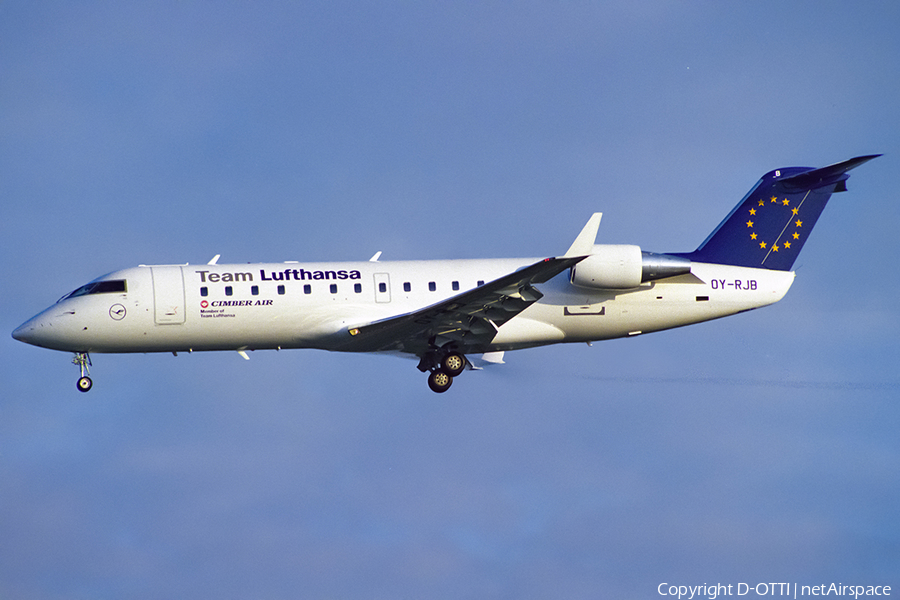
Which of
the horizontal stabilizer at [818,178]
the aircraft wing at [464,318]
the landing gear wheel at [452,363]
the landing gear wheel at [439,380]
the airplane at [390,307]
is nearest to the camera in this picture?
the aircraft wing at [464,318]

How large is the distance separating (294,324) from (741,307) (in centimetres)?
1249

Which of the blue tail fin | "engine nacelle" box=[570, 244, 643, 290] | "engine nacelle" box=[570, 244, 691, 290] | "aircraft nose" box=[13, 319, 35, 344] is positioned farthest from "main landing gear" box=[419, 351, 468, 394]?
"aircraft nose" box=[13, 319, 35, 344]

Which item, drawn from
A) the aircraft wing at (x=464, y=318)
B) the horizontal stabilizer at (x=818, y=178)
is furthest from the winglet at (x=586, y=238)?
the horizontal stabilizer at (x=818, y=178)

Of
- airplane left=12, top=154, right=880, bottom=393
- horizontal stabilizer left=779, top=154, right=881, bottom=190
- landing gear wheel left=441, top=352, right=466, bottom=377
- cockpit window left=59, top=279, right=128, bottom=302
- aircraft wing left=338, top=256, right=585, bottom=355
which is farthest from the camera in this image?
horizontal stabilizer left=779, top=154, right=881, bottom=190

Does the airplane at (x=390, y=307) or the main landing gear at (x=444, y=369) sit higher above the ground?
the airplane at (x=390, y=307)

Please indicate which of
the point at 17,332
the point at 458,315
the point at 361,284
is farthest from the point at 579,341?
the point at 17,332

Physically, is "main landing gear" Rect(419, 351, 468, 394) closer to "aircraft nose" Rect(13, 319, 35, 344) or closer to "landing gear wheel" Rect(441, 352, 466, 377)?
"landing gear wheel" Rect(441, 352, 466, 377)

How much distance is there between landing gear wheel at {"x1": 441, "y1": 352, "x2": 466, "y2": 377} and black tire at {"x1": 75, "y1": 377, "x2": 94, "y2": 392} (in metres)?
9.55

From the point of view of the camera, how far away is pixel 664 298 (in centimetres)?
2859

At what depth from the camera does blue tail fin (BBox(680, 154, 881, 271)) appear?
98.0ft

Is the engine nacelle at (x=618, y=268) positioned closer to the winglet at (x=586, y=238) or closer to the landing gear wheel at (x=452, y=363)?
the winglet at (x=586, y=238)

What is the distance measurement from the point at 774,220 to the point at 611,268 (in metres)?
6.17

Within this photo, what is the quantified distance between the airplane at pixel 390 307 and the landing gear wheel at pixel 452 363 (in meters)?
0.04

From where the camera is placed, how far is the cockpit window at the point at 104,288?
27578mm
